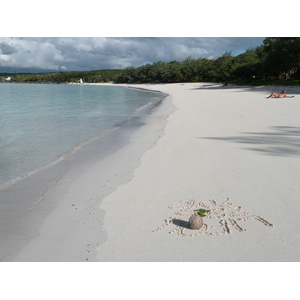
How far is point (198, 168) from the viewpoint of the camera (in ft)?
22.7

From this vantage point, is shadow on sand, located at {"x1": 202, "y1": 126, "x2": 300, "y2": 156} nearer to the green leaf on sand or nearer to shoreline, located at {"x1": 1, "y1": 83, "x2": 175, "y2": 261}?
shoreline, located at {"x1": 1, "y1": 83, "x2": 175, "y2": 261}

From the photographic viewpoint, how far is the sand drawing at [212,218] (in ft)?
13.8

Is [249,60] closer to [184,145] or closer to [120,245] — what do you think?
[184,145]

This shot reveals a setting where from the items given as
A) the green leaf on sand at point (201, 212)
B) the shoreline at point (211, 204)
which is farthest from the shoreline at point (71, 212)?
the green leaf on sand at point (201, 212)

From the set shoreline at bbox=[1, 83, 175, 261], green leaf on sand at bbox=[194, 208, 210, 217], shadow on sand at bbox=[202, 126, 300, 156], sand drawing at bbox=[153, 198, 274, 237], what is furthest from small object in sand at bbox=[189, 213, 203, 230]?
shadow on sand at bbox=[202, 126, 300, 156]

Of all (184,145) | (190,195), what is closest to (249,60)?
(184,145)

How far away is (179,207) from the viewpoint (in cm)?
498

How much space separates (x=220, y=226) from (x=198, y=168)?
2686 millimetres

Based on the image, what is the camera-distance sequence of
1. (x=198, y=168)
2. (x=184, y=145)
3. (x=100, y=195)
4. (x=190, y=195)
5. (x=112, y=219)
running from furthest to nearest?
(x=184, y=145) → (x=198, y=168) → (x=100, y=195) → (x=190, y=195) → (x=112, y=219)

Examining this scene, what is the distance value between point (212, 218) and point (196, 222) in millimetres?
451

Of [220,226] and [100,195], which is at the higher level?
[220,226]

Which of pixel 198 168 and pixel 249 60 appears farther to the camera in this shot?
pixel 249 60

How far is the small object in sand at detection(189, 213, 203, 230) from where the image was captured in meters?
4.21

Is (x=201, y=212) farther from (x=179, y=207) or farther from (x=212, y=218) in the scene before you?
(x=179, y=207)
